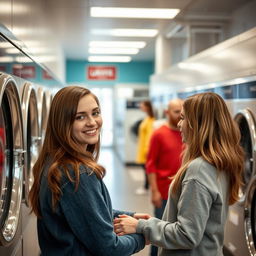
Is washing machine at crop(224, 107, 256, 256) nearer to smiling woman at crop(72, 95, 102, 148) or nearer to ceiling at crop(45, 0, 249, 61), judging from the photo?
smiling woman at crop(72, 95, 102, 148)

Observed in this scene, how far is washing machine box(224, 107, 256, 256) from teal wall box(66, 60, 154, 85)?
10192mm

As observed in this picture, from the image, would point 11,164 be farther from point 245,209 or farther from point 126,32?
point 126,32

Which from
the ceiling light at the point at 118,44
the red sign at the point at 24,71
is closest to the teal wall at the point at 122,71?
the ceiling light at the point at 118,44

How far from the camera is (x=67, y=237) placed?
61.4 inches

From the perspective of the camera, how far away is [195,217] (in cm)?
168

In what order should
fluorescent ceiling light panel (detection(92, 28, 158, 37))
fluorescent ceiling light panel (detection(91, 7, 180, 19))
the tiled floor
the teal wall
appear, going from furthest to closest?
the teal wall → fluorescent ceiling light panel (detection(92, 28, 158, 37)) → the tiled floor → fluorescent ceiling light panel (detection(91, 7, 180, 19))

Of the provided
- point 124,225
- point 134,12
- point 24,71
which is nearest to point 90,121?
point 124,225

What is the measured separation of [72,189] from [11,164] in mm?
1202

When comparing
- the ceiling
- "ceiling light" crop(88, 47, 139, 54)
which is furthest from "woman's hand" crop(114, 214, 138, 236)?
"ceiling light" crop(88, 47, 139, 54)

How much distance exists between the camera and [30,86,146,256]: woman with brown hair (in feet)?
5.01

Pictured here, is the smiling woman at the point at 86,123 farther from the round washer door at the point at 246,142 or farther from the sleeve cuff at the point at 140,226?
the round washer door at the point at 246,142

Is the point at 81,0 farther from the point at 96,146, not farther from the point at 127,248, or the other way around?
the point at 127,248

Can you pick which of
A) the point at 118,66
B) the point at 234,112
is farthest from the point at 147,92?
the point at 234,112

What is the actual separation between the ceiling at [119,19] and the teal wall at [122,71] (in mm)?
4288
